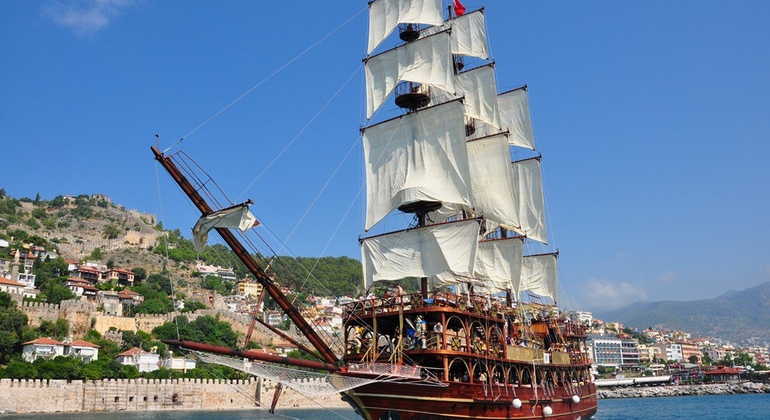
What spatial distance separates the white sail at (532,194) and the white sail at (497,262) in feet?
21.2

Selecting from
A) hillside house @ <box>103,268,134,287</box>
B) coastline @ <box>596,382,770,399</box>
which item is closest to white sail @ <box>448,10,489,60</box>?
coastline @ <box>596,382,770,399</box>

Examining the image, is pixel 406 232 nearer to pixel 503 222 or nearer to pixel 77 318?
pixel 503 222

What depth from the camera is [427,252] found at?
3066cm

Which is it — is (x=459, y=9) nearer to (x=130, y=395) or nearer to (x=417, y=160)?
(x=417, y=160)

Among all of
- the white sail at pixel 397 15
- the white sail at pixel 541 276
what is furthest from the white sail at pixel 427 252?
the white sail at pixel 541 276

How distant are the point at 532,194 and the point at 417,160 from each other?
1775cm

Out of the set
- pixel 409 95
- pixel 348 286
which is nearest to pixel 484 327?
pixel 409 95

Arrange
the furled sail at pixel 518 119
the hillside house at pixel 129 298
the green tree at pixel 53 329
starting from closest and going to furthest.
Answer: the furled sail at pixel 518 119, the green tree at pixel 53 329, the hillside house at pixel 129 298

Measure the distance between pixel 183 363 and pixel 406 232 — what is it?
5224cm

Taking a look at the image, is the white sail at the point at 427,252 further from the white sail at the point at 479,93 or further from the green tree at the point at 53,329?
the green tree at the point at 53,329

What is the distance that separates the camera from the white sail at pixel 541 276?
49.1 m

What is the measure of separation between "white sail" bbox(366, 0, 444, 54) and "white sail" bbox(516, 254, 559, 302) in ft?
68.4

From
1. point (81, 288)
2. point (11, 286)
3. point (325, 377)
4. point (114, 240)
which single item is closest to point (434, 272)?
point (325, 377)

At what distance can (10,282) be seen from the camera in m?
86.4
